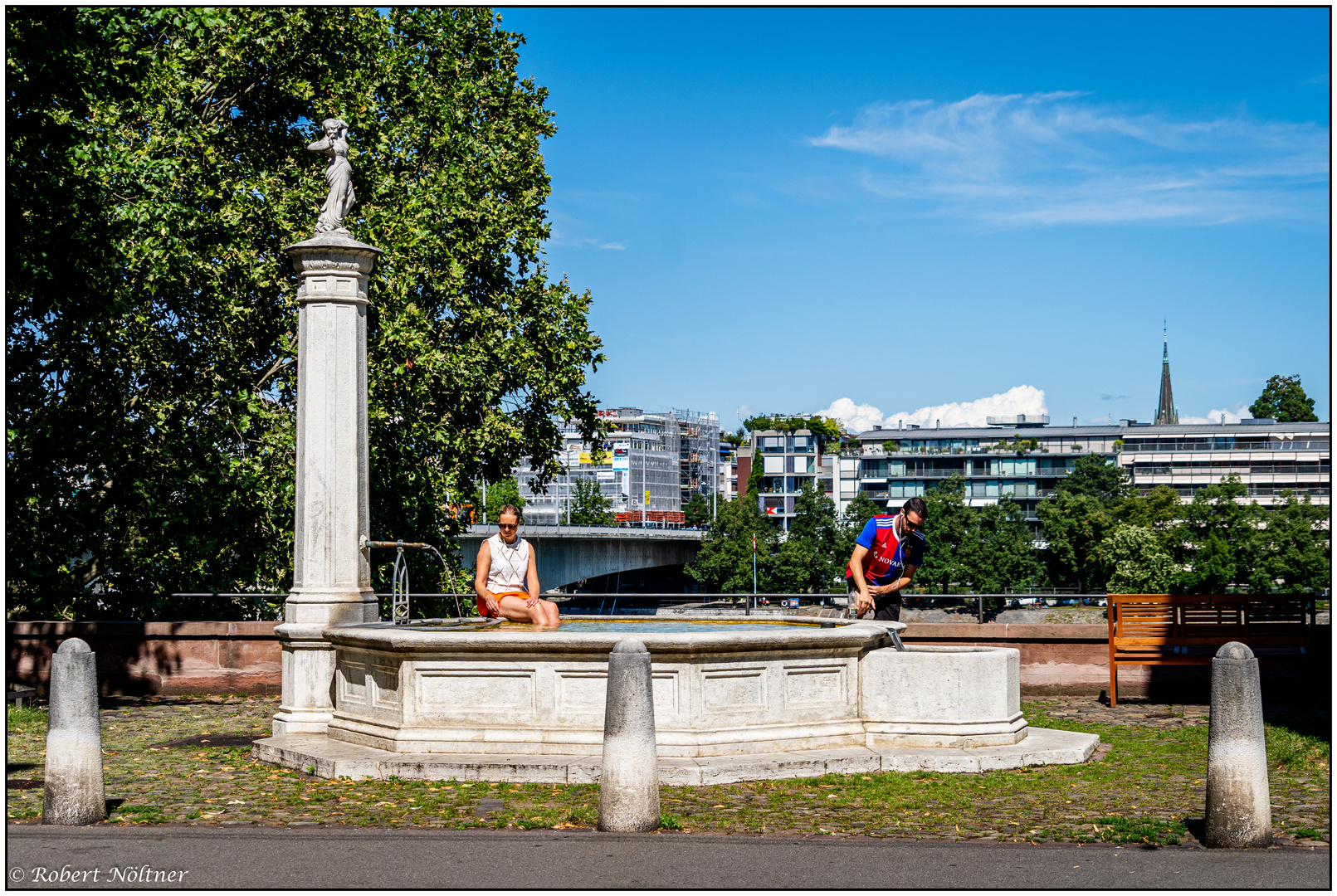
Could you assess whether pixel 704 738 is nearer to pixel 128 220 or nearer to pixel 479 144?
pixel 128 220

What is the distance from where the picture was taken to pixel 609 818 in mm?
7445

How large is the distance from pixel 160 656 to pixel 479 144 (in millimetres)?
13217

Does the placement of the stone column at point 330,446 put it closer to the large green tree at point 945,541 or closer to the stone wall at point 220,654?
the stone wall at point 220,654

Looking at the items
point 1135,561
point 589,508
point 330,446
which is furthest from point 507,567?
point 589,508

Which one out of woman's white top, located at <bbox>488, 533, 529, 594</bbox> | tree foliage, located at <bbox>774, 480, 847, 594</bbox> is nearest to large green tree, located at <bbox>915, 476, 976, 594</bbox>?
tree foliage, located at <bbox>774, 480, 847, 594</bbox>

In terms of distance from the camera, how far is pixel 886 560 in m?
11.6

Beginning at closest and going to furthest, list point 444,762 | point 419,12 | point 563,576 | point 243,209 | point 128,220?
point 444,762 < point 128,220 < point 243,209 < point 419,12 < point 563,576

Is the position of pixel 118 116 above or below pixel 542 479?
above

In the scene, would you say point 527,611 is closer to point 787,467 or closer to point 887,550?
point 887,550

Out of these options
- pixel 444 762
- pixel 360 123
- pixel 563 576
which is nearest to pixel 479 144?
pixel 360 123

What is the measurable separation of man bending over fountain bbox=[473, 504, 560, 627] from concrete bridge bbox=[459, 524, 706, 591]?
42.3 meters

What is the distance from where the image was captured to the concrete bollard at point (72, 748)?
304 inches

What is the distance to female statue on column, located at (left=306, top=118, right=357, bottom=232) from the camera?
1251 cm

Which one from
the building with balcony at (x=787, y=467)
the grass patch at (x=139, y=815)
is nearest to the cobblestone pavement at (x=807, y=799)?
the grass patch at (x=139, y=815)
